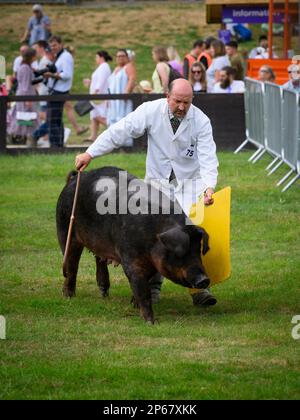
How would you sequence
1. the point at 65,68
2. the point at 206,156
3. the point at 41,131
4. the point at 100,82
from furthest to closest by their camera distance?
the point at 100,82 < the point at 65,68 < the point at 41,131 < the point at 206,156

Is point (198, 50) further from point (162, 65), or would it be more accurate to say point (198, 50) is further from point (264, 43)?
point (264, 43)

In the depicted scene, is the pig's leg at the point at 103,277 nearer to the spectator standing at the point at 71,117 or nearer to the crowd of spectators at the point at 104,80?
the crowd of spectators at the point at 104,80

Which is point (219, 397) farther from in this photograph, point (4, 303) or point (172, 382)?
point (4, 303)

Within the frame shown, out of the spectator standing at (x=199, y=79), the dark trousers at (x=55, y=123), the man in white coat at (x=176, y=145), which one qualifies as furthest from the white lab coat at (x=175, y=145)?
the dark trousers at (x=55, y=123)

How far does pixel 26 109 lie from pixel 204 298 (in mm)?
12641

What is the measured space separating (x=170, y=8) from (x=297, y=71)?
25258 millimetres

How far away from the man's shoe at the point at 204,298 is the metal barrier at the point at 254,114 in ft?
31.0

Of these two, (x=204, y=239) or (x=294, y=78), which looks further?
(x=294, y=78)

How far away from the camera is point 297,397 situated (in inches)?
283

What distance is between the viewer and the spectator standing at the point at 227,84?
72.3ft

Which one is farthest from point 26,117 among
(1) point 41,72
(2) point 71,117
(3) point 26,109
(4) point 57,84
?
(2) point 71,117

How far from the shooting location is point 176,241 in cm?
909

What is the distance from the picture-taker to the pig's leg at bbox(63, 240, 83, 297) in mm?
10531

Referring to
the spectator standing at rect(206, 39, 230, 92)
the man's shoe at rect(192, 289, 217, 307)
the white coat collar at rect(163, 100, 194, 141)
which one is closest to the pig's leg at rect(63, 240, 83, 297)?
the man's shoe at rect(192, 289, 217, 307)
